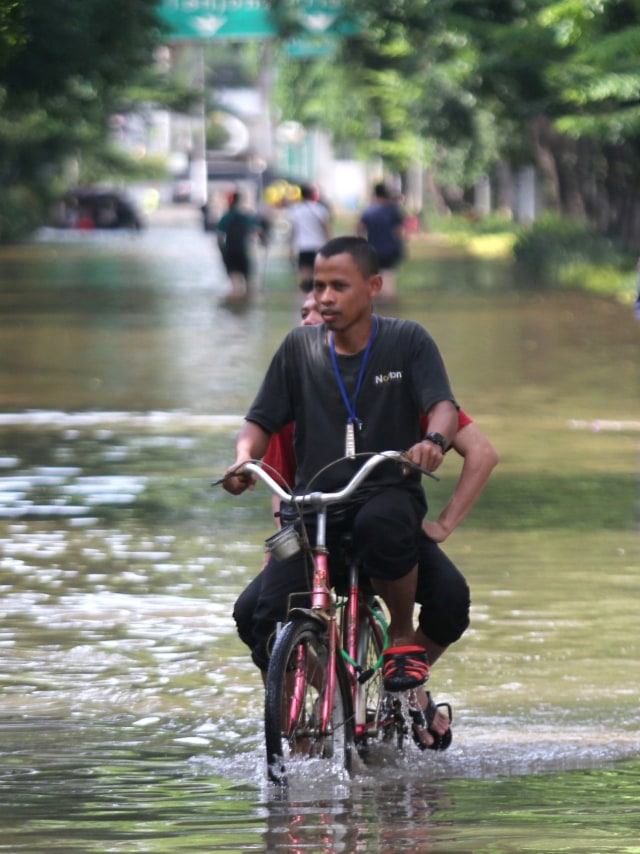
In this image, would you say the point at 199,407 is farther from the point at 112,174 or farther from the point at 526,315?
the point at 112,174

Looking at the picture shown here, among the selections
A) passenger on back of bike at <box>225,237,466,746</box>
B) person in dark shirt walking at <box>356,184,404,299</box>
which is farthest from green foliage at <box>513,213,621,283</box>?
passenger on back of bike at <box>225,237,466,746</box>

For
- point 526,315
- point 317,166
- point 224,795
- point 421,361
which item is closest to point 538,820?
point 224,795

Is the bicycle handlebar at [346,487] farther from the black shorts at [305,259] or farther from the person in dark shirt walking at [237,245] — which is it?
the person in dark shirt walking at [237,245]

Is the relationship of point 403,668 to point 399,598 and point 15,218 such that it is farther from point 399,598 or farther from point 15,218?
point 15,218

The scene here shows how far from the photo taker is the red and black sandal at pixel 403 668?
5.95 metres

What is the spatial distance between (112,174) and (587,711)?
7876 cm

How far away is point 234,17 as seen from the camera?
124 ft

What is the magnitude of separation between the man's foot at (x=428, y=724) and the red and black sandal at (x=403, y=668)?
7.7 inches

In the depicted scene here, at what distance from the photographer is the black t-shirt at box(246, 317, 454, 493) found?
19.1ft

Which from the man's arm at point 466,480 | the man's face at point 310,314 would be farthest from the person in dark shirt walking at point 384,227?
the man's arm at point 466,480

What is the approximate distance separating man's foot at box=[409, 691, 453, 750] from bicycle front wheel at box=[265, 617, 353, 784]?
1.35 feet

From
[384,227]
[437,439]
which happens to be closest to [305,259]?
[384,227]

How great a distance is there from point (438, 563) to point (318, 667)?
0.53 m

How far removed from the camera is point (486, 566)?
31.3 ft
